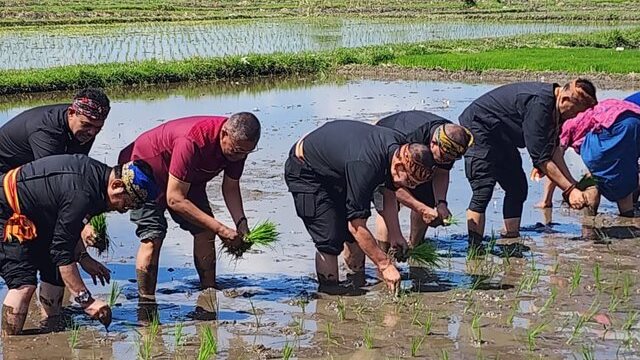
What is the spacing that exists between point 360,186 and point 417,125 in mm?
1102

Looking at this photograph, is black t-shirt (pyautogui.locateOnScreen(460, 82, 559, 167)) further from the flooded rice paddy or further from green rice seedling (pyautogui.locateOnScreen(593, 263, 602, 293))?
the flooded rice paddy

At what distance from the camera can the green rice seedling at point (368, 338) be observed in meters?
5.18

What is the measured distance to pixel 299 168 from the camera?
626 centimetres

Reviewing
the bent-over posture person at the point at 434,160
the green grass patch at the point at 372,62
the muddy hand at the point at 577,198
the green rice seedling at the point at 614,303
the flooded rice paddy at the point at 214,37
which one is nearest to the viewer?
the green rice seedling at the point at 614,303

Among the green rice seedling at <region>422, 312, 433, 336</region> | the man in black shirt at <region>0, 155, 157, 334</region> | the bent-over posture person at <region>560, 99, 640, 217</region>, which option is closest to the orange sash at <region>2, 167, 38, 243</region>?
the man in black shirt at <region>0, 155, 157, 334</region>

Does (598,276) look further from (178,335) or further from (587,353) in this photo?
(178,335)

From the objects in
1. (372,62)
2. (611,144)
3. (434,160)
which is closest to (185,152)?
(434,160)

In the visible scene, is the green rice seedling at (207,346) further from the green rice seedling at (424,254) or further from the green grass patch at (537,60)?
the green grass patch at (537,60)

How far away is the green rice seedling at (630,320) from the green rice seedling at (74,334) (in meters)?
3.00

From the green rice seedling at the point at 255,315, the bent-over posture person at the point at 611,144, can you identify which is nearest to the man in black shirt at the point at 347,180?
the green rice seedling at the point at 255,315

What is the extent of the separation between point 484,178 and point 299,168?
1.77 meters

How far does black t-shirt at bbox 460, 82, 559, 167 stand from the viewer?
6.97 meters

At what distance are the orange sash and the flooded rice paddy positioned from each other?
49.3 feet

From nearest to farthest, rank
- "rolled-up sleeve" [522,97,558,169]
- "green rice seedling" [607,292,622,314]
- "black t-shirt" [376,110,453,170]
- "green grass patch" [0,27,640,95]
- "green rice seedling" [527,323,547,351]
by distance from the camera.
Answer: "green rice seedling" [527,323,547,351] < "green rice seedling" [607,292,622,314] < "black t-shirt" [376,110,453,170] < "rolled-up sleeve" [522,97,558,169] < "green grass patch" [0,27,640,95]
